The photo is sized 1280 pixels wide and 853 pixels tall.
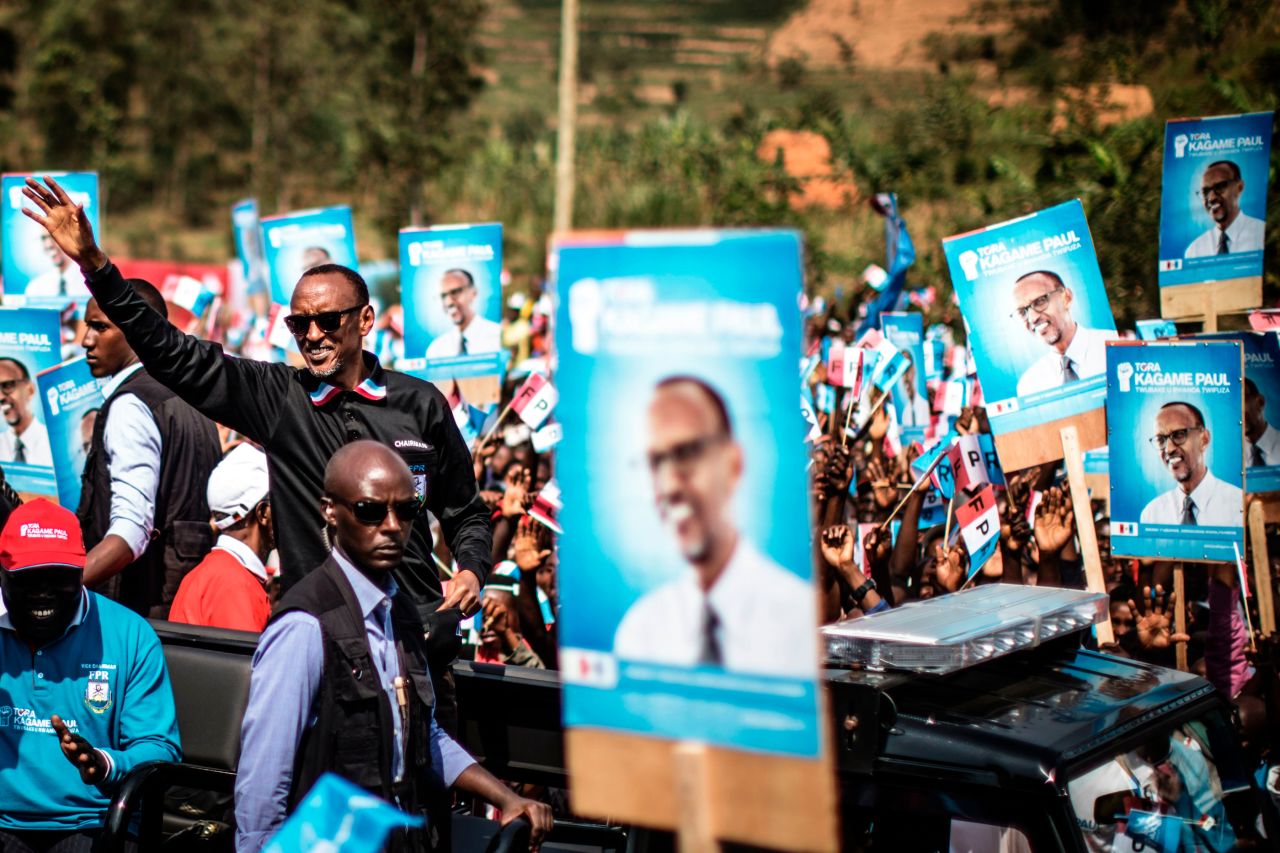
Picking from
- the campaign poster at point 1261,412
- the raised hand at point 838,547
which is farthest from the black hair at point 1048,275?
the raised hand at point 838,547

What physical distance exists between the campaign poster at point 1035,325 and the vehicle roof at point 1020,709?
2.38 m

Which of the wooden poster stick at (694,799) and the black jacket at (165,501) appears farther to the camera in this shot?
the black jacket at (165,501)

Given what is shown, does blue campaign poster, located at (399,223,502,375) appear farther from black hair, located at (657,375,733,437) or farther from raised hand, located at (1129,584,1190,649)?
black hair, located at (657,375,733,437)

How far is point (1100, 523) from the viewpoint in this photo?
7.27 m

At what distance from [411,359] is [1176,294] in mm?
4294

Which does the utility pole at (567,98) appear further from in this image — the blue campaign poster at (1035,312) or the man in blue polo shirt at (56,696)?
the man in blue polo shirt at (56,696)

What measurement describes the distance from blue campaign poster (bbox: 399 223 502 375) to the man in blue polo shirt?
4.43 meters

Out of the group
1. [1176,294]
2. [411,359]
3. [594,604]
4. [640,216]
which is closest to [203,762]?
[594,604]

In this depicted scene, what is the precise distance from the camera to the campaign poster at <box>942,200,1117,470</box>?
19.8 ft

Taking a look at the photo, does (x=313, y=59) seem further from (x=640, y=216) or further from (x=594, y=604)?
(x=594, y=604)

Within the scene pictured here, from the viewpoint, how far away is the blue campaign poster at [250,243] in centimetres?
1325

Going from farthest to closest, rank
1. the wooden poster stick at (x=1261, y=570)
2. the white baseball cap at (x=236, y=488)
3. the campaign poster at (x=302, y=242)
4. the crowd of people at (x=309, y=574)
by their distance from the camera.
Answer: the campaign poster at (x=302, y=242) → the wooden poster stick at (x=1261, y=570) → the white baseball cap at (x=236, y=488) → the crowd of people at (x=309, y=574)

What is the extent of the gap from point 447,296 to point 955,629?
18.2ft

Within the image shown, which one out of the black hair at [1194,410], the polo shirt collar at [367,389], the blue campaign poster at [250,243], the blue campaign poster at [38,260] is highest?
the blue campaign poster at [250,243]
